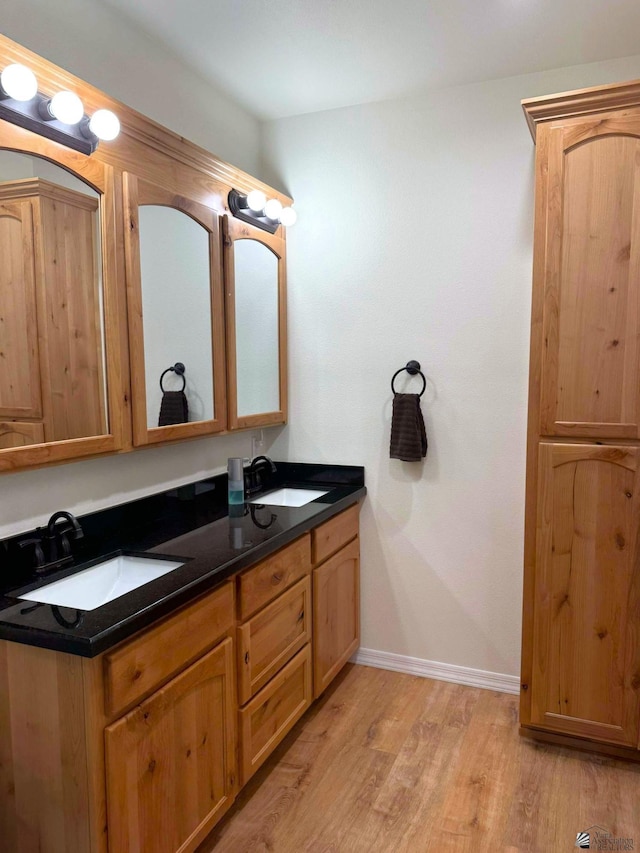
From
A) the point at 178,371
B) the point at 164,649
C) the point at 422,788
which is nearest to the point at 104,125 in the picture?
the point at 178,371

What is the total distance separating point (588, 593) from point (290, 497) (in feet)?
4.36

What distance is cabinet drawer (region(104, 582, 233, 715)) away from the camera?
4.58ft

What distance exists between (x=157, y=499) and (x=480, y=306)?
1.56 meters

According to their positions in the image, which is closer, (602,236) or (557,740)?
(602,236)

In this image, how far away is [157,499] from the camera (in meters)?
2.35

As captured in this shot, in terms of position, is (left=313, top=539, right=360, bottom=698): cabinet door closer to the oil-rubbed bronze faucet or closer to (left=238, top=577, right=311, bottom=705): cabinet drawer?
(left=238, top=577, right=311, bottom=705): cabinet drawer

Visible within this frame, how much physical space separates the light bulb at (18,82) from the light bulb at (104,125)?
0.70 ft

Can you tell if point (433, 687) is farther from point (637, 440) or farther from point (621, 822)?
point (637, 440)

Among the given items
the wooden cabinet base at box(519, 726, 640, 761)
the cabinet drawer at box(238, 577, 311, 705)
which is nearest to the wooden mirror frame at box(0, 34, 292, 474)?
the cabinet drawer at box(238, 577, 311, 705)

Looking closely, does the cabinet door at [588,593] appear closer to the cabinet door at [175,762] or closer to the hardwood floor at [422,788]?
the hardwood floor at [422,788]

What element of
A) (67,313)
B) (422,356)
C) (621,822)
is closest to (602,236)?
(422,356)

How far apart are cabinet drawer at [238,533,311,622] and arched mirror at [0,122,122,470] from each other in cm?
61

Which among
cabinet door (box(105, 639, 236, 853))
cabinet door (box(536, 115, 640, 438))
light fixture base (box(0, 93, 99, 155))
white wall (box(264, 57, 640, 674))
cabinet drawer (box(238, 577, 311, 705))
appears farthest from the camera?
white wall (box(264, 57, 640, 674))

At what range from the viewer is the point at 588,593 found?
7.32ft
